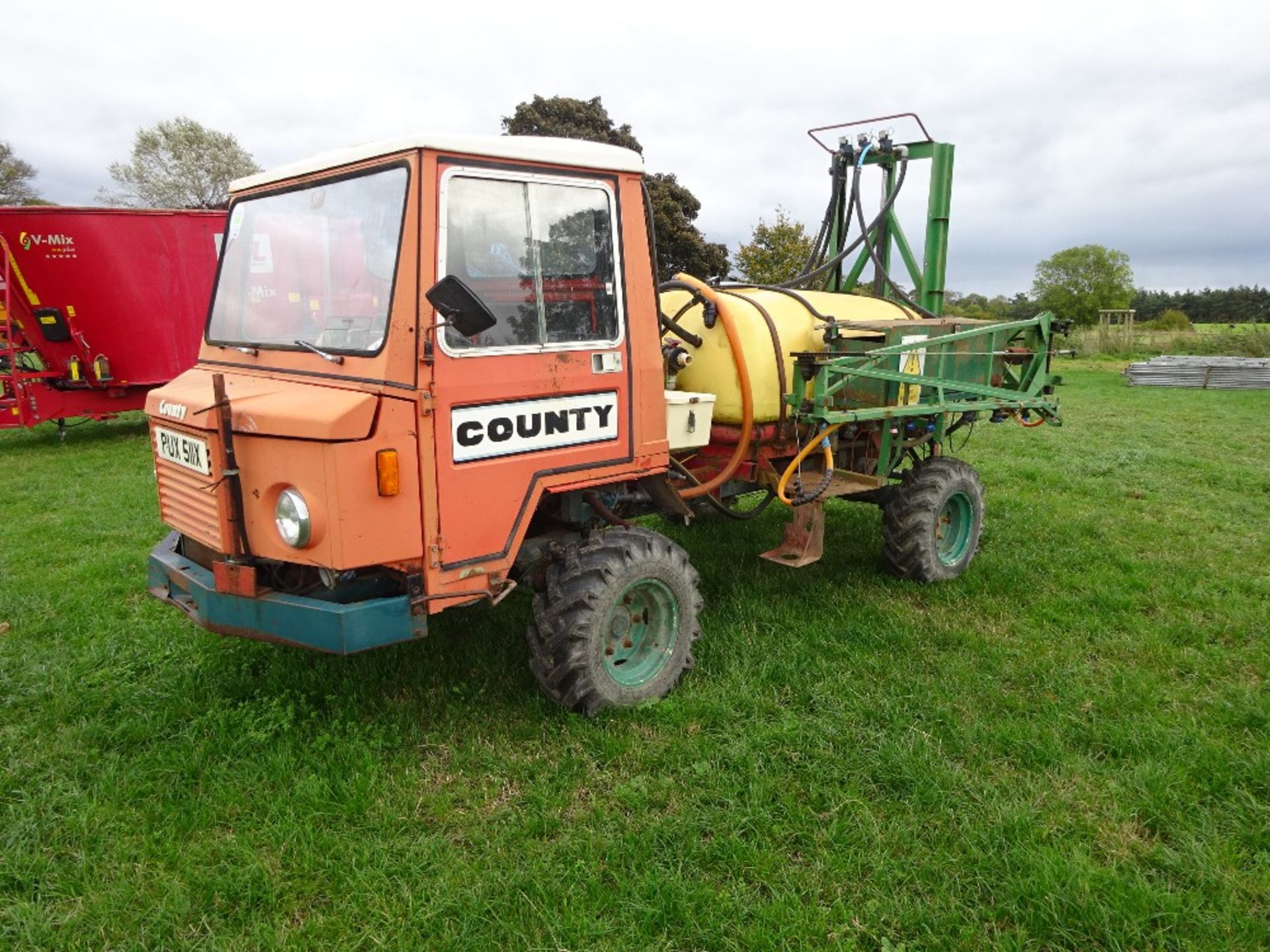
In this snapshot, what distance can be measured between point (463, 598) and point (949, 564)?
12.3 ft

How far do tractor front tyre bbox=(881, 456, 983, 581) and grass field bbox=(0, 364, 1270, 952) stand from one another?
256mm

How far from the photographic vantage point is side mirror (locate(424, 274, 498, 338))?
112 inches

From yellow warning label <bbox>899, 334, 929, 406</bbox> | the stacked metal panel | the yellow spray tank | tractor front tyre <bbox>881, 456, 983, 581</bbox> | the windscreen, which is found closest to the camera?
the windscreen

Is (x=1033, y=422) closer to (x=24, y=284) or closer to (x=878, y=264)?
(x=878, y=264)

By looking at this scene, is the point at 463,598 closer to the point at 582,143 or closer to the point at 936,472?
the point at 582,143

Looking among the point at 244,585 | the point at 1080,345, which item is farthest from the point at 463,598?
the point at 1080,345

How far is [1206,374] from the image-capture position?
64.1 feet

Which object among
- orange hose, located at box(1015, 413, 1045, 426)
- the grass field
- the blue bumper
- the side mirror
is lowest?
the grass field

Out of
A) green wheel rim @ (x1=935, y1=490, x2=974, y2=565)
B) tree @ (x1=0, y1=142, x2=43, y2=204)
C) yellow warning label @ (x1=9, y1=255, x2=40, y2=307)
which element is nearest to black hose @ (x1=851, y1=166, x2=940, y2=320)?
green wheel rim @ (x1=935, y1=490, x2=974, y2=565)

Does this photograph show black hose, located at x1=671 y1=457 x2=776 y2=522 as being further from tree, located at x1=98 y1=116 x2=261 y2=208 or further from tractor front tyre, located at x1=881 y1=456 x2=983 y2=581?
tree, located at x1=98 y1=116 x2=261 y2=208

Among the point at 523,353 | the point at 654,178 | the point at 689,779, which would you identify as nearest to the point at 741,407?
the point at 523,353

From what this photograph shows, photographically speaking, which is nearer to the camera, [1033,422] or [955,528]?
[955,528]

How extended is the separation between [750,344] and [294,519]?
2.56m

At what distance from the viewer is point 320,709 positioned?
3.86 meters
